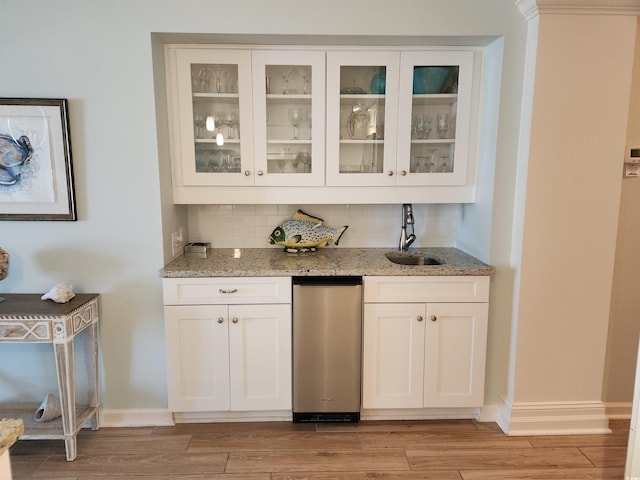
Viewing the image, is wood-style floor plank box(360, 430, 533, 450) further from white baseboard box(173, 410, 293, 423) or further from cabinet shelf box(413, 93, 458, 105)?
cabinet shelf box(413, 93, 458, 105)

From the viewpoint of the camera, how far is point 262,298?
2.25 metres

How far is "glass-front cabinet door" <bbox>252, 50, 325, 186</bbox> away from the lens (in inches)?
92.0

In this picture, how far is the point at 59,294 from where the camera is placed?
2.09 m

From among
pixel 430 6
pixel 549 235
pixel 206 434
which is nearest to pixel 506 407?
pixel 549 235

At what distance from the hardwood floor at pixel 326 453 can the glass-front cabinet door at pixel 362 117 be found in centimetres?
142

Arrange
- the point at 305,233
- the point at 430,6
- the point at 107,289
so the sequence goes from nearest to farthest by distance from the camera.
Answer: the point at 430,6
the point at 107,289
the point at 305,233

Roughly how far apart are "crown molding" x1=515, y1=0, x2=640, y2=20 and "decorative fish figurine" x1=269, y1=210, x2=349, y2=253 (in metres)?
1.55

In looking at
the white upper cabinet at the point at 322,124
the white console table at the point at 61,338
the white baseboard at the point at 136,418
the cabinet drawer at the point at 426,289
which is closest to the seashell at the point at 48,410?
the white console table at the point at 61,338

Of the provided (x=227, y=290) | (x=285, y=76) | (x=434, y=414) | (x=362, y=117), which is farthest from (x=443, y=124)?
(x=434, y=414)

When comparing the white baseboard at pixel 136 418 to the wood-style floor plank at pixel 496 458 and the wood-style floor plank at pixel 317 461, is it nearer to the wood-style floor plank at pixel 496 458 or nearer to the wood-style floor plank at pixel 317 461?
the wood-style floor plank at pixel 317 461

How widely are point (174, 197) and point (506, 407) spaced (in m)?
2.23

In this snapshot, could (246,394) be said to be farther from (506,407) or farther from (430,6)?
(430,6)

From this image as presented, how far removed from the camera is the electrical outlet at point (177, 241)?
8.08ft

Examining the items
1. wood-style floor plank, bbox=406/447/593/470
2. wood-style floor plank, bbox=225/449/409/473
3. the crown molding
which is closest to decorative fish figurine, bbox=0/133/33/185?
wood-style floor plank, bbox=225/449/409/473
